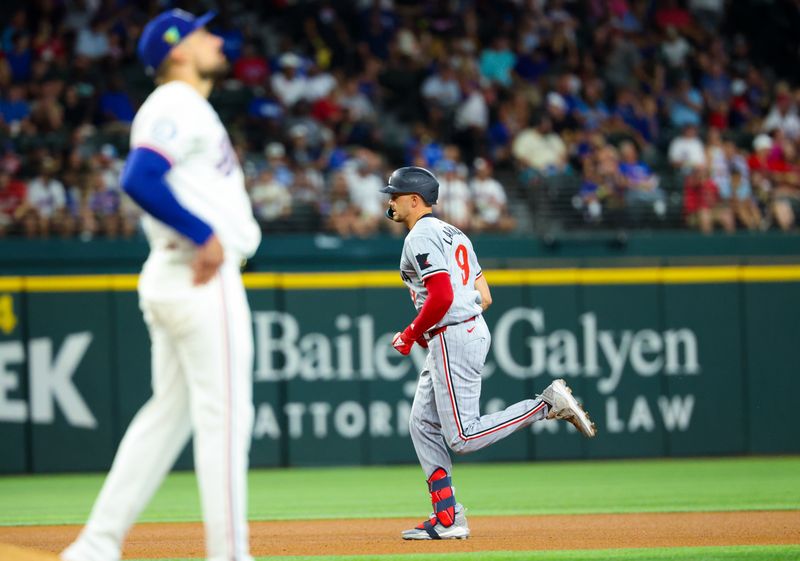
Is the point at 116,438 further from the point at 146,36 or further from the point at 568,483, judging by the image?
the point at 146,36

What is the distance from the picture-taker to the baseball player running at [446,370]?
642 centimetres

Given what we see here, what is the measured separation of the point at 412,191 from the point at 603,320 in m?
6.42

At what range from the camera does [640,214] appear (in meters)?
14.7

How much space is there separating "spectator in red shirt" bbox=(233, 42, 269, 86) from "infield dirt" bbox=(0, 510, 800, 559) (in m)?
9.47

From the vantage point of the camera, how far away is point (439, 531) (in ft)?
21.2

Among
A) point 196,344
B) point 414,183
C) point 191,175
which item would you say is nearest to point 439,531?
point 414,183

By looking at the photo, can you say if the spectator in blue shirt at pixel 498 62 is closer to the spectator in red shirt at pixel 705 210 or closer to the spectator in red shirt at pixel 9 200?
the spectator in red shirt at pixel 705 210

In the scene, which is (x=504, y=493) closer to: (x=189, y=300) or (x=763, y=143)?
(x=189, y=300)

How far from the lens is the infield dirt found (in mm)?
6129

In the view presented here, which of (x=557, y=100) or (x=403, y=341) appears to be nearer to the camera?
(x=403, y=341)

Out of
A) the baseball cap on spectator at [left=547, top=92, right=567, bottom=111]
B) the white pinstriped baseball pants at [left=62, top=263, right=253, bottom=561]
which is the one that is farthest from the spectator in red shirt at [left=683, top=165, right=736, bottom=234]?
the white pinstriped baseball pants at [left=62, top=263, right=253, bottom=561]

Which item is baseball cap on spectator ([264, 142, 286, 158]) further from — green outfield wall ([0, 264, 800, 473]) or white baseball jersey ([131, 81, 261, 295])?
white baseball jersey ([131, 81, 261, 295])

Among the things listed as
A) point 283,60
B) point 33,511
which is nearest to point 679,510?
point 33,511

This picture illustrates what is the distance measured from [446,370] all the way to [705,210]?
9.04 meters
